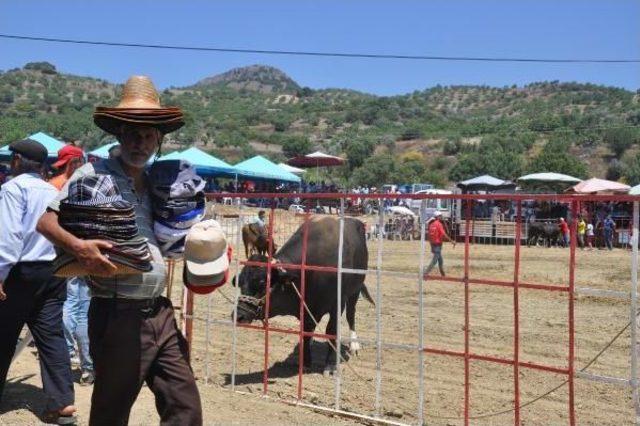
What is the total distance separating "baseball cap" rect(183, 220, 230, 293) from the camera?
131 inches

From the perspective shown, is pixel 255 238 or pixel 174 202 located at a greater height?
pixel 174 202

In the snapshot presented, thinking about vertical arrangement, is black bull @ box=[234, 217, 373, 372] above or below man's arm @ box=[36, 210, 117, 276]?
below

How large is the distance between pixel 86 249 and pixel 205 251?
54 cm

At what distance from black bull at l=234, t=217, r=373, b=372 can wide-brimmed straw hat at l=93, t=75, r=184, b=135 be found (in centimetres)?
354

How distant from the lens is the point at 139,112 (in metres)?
3.38

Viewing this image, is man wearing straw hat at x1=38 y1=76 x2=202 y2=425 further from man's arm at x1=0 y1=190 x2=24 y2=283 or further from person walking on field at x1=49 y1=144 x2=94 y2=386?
person walking on field at x1=49 y1=144 x2=94 y2=386

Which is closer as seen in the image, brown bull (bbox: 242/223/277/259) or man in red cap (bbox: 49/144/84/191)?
man in red cap (bbox: 49/144/84/191)

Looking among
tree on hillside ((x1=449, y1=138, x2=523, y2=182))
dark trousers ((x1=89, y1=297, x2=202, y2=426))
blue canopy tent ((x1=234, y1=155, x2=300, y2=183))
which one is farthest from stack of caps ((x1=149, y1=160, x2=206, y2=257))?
tree on hillside ((x1=449, y1=138, x2=523, y2=182))

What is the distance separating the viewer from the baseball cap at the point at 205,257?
131 inches

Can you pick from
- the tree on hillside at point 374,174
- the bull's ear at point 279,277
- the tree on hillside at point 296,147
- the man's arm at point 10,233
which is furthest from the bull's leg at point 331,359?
the tree on hillside at point 296,147

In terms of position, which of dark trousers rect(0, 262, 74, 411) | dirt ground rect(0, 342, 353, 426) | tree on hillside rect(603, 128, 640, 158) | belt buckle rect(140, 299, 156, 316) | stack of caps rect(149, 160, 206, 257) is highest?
tree on hillside rect(603, 128, 640, 158)

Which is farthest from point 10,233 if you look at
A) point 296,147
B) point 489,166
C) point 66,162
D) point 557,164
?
point 296,147

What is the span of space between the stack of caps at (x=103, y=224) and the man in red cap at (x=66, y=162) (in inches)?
92.8

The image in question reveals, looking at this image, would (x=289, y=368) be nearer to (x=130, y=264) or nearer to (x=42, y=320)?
(x=42, y=320)
